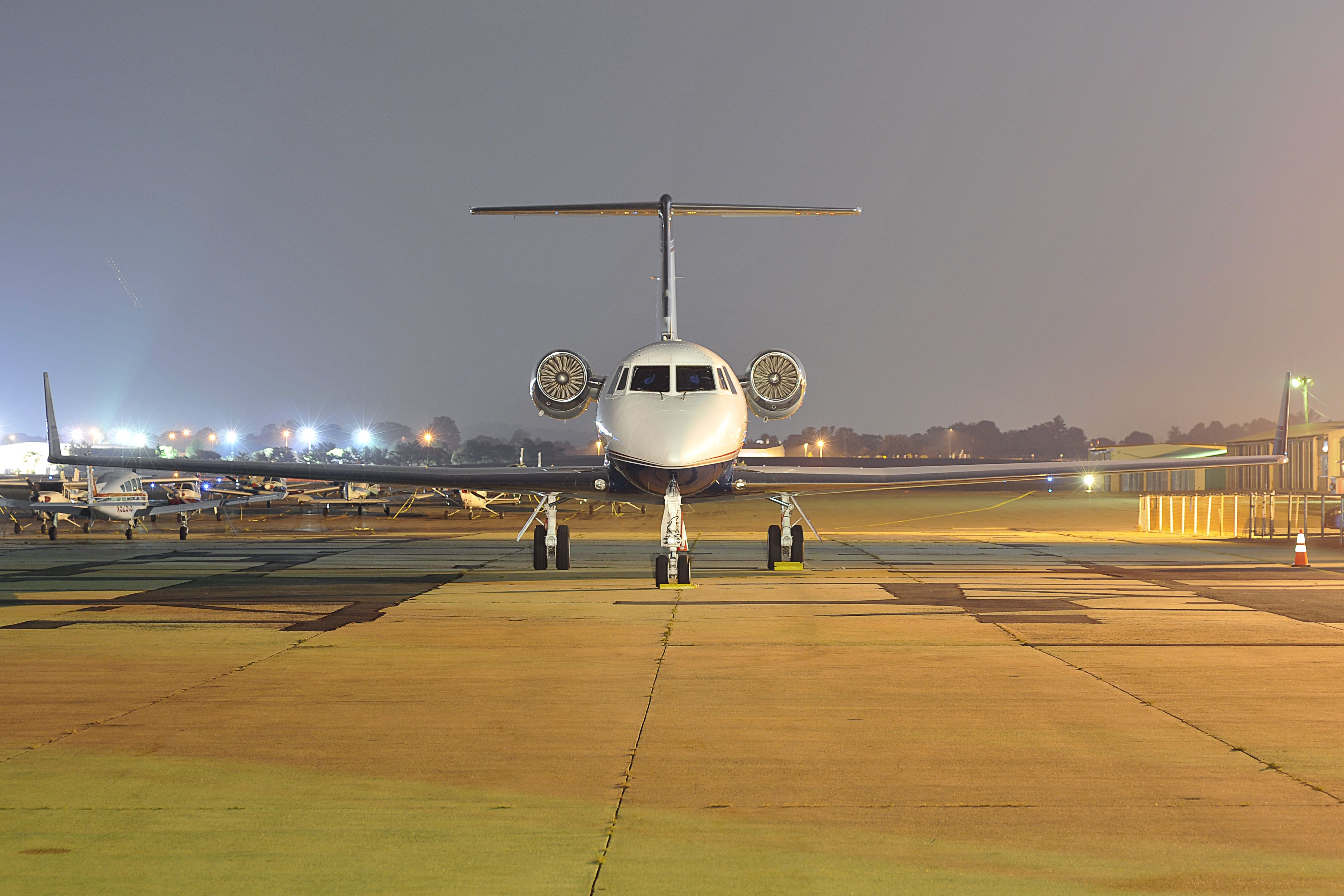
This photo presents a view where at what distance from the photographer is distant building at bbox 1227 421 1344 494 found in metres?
57.6

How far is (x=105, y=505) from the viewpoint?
111 ft

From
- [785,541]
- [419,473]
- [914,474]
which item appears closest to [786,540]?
[785,541]

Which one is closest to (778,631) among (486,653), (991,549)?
(486,653)

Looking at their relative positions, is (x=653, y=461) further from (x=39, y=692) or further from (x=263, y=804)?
A: (x=263, y=804)

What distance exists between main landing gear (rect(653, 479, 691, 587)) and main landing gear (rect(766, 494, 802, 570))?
13.7ft

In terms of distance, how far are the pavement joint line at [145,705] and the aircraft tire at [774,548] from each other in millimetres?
10981

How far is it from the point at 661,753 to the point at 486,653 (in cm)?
430

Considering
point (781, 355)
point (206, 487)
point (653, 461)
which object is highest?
point (781, 355)

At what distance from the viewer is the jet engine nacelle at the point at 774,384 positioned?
2052cm

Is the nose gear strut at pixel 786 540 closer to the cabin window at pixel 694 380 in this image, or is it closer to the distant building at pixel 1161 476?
the cabin window at pixel 694 380

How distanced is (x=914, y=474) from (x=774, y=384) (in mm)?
3267

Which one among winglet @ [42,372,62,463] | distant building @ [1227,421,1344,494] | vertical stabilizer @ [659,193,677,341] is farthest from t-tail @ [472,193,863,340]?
distant building @ [1227,421,1344,494]

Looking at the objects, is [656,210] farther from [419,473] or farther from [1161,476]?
[1161,476]

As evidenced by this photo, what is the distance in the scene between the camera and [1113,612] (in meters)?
13.6
